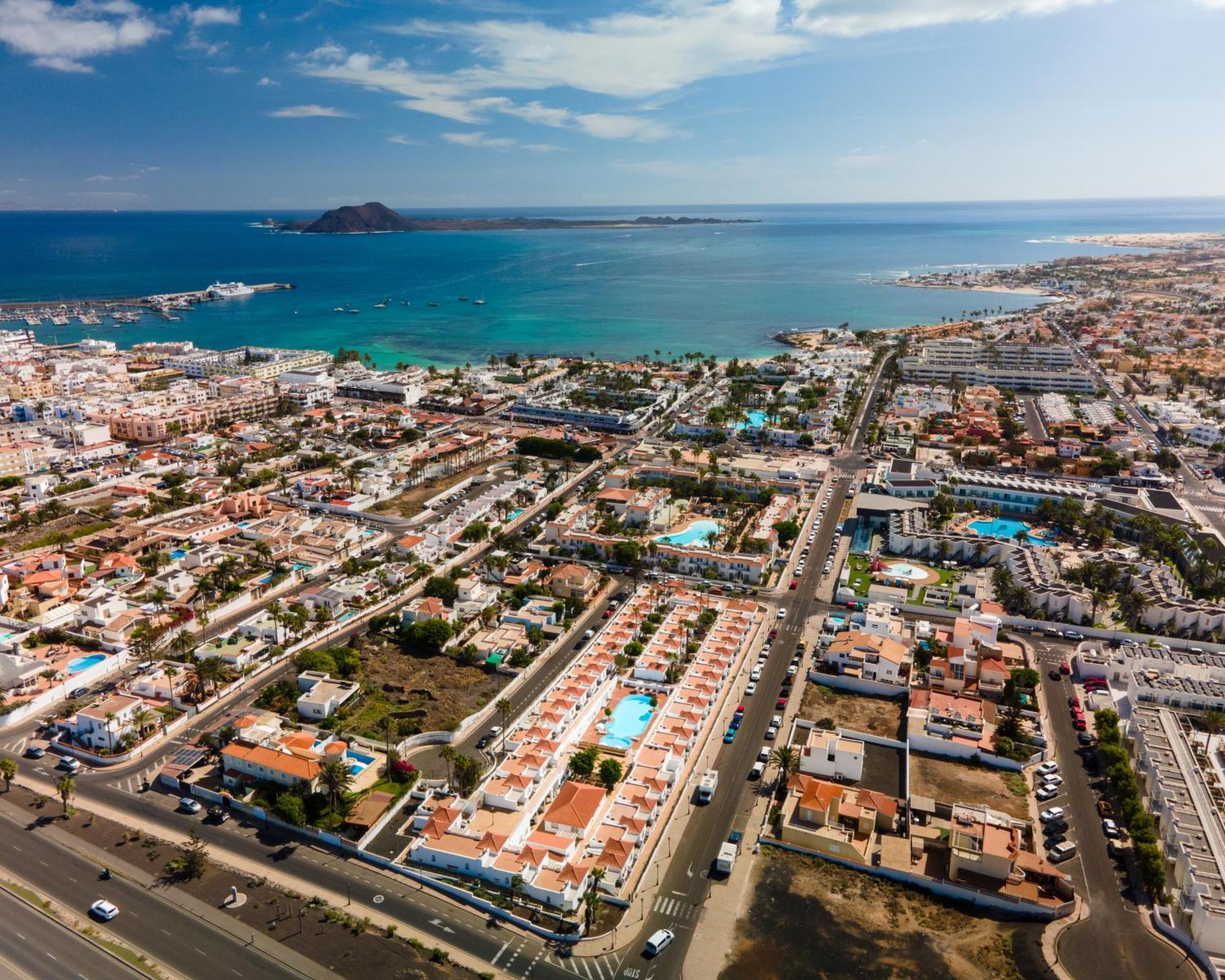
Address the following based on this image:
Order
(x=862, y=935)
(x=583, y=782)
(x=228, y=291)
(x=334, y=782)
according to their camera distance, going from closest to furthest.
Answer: (x=862, y=935) → (x=334, y=782) → (x=583, y=782) → (x=228, y=291)

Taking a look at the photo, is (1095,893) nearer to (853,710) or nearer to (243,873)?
(853,710)

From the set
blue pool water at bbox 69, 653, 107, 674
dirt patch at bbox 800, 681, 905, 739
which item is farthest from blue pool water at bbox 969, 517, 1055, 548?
blue pool water at bbox 69, 653, 107, 674

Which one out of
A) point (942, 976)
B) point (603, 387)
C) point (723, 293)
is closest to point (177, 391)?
point (603, 387)

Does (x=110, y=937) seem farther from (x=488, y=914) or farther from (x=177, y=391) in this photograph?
(x=177, y=391)

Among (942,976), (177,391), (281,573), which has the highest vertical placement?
(177,391)

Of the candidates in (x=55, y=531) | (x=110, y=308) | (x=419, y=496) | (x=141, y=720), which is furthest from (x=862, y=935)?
(x=110, y=308)

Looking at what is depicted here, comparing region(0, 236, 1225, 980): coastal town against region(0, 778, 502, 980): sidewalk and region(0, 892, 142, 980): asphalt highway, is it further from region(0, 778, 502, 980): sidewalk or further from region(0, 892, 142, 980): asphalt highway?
region(0, 892, 142, 980): asphalt highway

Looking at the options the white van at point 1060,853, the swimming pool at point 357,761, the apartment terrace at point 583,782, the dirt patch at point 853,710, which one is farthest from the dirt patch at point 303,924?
the white van at point 1060,853
